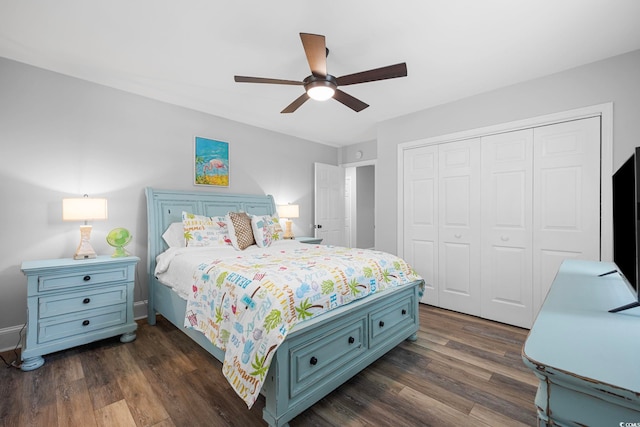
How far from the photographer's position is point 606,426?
544 millimetres

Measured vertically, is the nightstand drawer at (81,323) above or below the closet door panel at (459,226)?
below

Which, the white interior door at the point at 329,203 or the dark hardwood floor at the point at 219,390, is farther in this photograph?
the white interior door at the point at 329,203

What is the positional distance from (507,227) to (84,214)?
4201 mm

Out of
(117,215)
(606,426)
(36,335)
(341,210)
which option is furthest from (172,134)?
(606,426)

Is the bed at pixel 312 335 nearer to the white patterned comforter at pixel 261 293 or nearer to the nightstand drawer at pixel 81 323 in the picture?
the white patterned comforter at pixel 261 293

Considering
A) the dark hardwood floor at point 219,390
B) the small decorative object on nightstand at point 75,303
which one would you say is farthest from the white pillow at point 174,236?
the dark hardwood floor at point 219,390

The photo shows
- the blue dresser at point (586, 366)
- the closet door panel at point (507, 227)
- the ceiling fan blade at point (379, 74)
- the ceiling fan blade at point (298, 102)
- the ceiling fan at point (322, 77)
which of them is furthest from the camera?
the closet door panel at point (507, 227)

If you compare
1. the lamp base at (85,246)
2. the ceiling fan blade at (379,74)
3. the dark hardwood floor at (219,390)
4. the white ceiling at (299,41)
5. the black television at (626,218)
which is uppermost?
the white ceiling at (299,41)

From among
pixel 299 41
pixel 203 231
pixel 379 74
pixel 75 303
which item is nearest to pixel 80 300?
pixel 75 303

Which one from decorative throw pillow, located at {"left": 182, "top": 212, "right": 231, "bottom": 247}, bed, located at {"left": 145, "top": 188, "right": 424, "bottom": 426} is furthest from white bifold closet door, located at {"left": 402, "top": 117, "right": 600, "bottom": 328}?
decorative throw pillow, located at {"left": 182, "top": 212, "right": 231, "bottom": 247}

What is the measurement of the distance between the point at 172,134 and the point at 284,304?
288 centimetres

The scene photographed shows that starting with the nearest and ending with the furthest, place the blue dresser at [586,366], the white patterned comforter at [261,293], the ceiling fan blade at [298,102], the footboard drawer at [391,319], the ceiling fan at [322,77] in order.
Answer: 1. the blue dresser at [586,366]
2. the white patterned comforter at [261,293]
3. the ceiling fan at [322,77]
4. the footboard drawer at [391,319]
5. the ceiling fan blade at [298,102]

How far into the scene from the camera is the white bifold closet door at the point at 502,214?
8.72 ft

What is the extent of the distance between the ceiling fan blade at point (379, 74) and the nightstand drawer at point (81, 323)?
2828 mm
